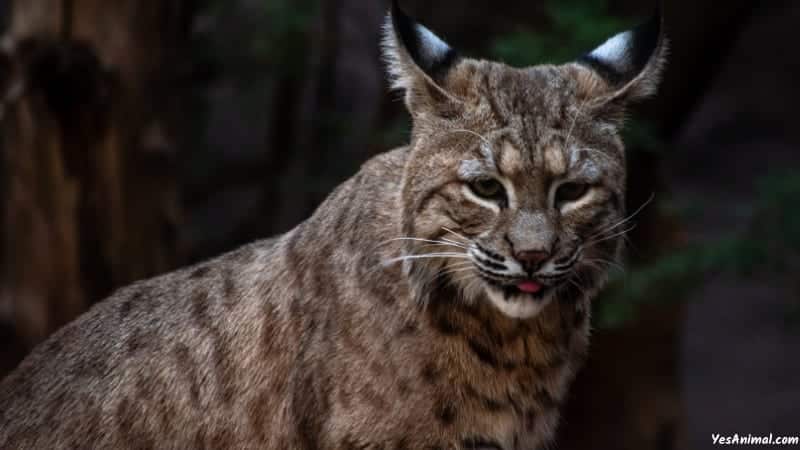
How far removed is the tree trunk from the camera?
21.8 ft

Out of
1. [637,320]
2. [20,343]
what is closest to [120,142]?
[20,343]

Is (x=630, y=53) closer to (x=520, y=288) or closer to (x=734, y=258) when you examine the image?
(x=520, y=288)

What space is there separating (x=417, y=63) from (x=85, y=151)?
367 centimetres

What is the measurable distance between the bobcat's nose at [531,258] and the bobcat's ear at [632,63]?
2.22ft

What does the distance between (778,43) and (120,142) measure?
10.0 metres

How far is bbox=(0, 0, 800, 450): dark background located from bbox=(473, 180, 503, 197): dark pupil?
258 cm

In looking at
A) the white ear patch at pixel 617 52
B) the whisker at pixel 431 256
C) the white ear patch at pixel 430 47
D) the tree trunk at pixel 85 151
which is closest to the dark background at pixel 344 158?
the tree trunk at pixel 85 151

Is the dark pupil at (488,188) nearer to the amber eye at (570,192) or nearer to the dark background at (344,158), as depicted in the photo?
the amber eye at (570,192)

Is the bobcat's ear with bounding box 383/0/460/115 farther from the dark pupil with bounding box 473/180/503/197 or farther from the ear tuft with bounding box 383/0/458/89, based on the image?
the dark pupil with bounding box 473/180/503/197

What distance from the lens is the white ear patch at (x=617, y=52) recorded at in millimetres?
3941

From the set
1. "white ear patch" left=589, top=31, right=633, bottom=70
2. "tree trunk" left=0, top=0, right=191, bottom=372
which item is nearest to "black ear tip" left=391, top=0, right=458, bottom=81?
"white ear patch" left=589, top=31, right=633, bottom=70

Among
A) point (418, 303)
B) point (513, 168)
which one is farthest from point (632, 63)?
point (418, 303)

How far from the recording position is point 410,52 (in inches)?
145

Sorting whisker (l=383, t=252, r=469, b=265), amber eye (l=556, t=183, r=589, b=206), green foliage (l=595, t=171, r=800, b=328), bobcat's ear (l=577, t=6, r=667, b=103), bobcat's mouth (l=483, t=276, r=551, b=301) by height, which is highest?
bobcat's ear (l=577, t=6, r=667, b=103)
